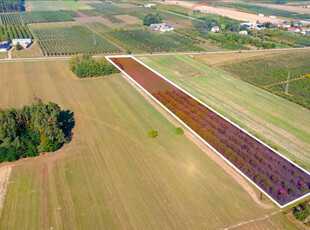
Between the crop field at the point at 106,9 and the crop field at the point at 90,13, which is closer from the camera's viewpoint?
the crop field at the point at 90,13

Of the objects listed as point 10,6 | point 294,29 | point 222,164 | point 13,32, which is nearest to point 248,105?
point 222,164

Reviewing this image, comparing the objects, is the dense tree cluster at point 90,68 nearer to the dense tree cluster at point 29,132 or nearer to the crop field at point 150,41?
the crop field at point 150,41

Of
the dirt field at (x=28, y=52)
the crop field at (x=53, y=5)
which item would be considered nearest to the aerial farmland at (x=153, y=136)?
the dirt field at (x=28, y=52)

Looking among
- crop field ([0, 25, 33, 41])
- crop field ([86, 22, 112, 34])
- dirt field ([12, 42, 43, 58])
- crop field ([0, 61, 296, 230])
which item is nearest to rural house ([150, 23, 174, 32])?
crop field ([86, 22, 112, 34])

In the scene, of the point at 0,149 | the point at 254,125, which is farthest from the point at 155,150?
the point at 0,149

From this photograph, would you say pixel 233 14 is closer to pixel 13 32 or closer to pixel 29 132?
pixel 13 32

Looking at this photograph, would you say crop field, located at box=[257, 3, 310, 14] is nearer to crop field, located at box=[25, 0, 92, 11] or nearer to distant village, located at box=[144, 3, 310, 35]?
distant village, located at box=[144, 3, 310, 35]
